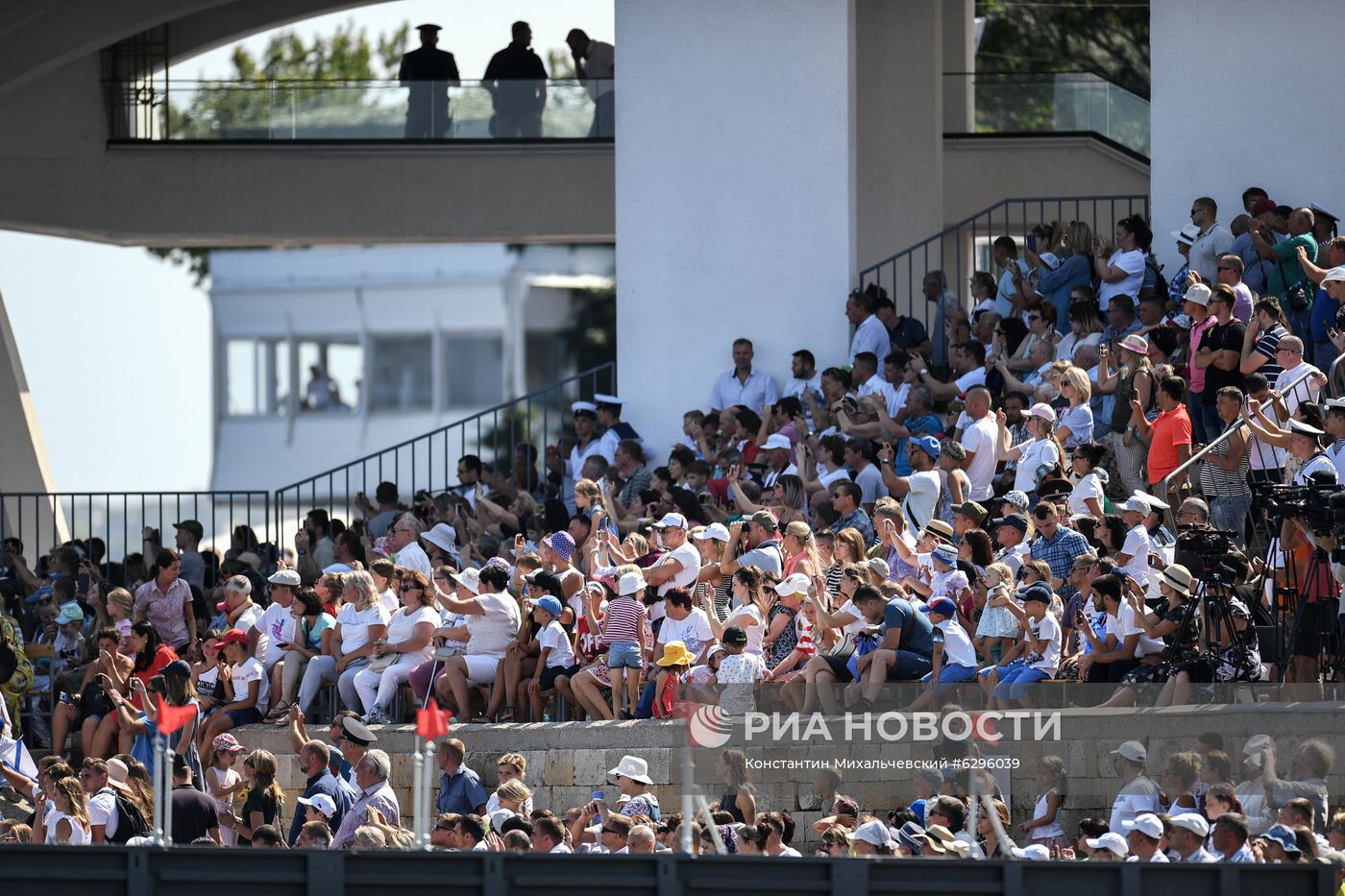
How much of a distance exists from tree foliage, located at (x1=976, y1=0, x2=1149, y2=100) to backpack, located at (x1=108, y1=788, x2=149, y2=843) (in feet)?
119

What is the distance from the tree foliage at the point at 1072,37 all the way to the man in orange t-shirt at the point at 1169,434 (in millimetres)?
32729

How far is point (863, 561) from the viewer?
14.5m

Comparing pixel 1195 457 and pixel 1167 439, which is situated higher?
pixel 1167 439

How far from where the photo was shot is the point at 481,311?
73.7 m

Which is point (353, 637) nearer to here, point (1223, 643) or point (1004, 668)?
point (1004, 668)

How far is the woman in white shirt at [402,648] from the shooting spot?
15703 mm

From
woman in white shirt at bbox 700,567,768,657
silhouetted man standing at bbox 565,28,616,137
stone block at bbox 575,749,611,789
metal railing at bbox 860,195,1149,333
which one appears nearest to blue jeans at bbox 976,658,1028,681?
woman in white shirt at bbox 700,567,768,657

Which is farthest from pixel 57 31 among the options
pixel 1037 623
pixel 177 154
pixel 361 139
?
pixel 1037 623

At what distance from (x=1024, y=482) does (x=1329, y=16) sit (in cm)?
636

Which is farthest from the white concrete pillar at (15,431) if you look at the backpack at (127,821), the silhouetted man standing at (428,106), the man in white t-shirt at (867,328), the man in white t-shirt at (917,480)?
the backpack at (127,821)

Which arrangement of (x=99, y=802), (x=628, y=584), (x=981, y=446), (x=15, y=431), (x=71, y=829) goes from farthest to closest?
(x=15, y=431), (x=981, y=446), (x=628, y=584), (x=99, y=802), (x=71, y=829)

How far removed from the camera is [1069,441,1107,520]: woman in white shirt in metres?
15.1

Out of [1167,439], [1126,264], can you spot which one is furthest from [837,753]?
[1126,264]

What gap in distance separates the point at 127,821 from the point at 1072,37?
127ft
